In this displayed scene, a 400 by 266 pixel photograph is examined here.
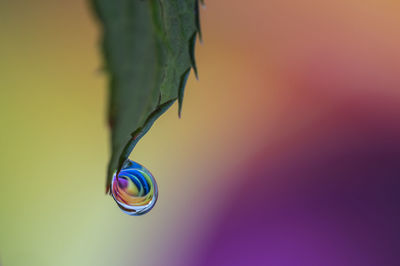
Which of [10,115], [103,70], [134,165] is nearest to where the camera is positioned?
[103,70]

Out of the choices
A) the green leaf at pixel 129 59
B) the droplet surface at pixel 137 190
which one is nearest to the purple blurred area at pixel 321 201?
the droplet surface at pixel 137 190

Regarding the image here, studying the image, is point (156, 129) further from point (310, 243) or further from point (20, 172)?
point (310, 243)

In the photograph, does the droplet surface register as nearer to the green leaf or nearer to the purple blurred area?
the green leaf

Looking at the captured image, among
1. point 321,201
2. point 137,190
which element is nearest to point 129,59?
point 137,190

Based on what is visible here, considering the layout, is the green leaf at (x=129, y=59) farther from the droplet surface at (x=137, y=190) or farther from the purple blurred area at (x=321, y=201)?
the purple blurred area at (x=321, y=201)

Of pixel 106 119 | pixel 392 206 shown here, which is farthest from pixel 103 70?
pixel 392 206

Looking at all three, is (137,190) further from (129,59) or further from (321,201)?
(321,201)

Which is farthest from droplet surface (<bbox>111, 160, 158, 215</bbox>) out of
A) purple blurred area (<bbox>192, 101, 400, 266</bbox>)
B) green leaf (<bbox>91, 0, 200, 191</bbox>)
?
purple blurred area (<bbox>192, 101, 400, 266</bbox>)

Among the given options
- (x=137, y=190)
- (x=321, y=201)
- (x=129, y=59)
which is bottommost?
(x=321, y=201)

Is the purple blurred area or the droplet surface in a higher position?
the droplet surface
